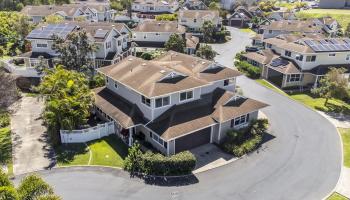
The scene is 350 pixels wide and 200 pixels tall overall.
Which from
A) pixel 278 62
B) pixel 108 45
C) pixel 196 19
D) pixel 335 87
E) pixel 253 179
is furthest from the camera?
pixel 196 19

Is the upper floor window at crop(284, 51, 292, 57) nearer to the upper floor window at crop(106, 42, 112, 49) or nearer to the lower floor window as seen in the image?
the lower floor window

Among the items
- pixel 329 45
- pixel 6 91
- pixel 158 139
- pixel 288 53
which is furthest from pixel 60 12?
pixel 329 45

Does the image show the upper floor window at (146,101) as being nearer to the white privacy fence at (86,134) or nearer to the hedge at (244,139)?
the white privacy fence at (86,134)

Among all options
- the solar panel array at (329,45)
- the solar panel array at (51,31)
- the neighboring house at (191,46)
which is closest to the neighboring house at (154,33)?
the neighboring house at (191,46)

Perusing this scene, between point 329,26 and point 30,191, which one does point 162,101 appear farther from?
point 329,26

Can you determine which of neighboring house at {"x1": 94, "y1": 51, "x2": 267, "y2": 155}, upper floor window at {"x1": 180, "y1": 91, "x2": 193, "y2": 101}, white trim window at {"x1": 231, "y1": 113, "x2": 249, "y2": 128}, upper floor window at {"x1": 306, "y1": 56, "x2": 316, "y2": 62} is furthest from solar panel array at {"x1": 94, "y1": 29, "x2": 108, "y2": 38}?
upper floor window at {"x1": 306, "y1": 56, "x2": 316, "y2": 62}

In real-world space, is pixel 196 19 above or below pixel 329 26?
above

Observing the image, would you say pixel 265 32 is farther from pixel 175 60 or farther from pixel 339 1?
pixel 339 1
